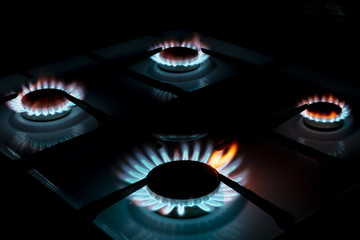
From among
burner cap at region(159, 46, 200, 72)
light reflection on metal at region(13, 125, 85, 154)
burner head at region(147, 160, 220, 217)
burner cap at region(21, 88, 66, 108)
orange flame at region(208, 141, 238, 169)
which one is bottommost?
burner head at region(147, 160, 220, 217)

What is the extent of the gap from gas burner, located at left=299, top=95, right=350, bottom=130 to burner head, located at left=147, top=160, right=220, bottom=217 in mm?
307

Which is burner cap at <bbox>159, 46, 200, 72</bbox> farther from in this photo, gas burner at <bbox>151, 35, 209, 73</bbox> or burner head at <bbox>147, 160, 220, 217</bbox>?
burner head at <bbox>147, 160, 220, 217</bbox>

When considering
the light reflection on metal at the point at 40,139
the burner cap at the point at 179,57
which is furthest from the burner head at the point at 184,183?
the burner cap at the point at 179,57

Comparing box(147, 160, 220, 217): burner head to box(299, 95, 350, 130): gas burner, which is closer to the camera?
box(147, 160, 220, 217): burner head

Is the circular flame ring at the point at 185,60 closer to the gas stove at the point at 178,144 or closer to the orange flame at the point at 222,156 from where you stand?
the gas stove at the point at 178,144

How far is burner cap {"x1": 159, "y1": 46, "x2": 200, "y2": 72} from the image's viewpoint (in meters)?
1.11

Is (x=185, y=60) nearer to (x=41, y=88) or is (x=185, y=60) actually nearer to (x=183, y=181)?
(x=41, y=88)

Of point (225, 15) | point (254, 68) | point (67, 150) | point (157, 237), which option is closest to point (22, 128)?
point (67, 150)

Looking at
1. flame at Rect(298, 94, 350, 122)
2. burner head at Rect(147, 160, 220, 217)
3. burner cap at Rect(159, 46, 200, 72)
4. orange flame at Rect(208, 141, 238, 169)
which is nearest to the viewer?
burner head at Rect(147, 160, 220, 217)

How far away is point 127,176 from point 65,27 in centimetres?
72

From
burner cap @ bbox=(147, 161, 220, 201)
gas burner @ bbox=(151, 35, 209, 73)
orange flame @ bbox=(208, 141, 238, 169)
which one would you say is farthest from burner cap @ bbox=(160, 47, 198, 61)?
Result: burner cap @ bbox=(147, 161, 220, 201)

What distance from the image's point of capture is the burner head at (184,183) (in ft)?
2.07

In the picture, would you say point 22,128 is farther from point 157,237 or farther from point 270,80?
point 270,80

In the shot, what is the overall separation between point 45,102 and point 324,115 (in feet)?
1.91
